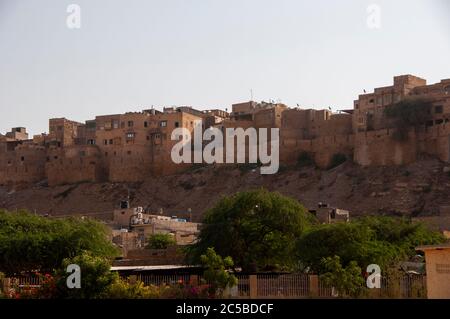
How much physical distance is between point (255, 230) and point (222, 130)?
3088 cm

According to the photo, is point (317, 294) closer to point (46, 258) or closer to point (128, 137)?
point (46, 258)

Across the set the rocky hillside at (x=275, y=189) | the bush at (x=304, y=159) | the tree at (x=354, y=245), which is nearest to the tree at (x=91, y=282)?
the tree at (x=354, y=245)

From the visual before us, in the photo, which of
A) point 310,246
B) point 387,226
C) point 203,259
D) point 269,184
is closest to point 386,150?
point 269,184

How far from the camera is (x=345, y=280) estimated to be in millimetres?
23516

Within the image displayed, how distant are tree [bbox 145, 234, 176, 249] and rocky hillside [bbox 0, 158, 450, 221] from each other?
13.7 metres

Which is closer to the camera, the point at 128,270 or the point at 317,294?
the point at 317,294

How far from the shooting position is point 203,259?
26.1 metres

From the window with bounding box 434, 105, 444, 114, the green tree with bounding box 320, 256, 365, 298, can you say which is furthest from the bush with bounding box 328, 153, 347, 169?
the green tree with bounding box 320, 256, 365, 298

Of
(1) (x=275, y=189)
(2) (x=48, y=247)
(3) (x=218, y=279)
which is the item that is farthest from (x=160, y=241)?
(1) (x=275, y=189)

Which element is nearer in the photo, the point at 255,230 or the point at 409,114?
the point at 255,230

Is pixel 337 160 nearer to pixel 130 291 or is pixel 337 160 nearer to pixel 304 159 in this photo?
pixel 304 159

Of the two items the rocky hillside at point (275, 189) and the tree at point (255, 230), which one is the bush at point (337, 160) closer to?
the rocky hillside at point (275, 189)

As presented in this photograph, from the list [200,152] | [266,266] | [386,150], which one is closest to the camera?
[266,266]

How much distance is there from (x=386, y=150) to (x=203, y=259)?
3083 cm
